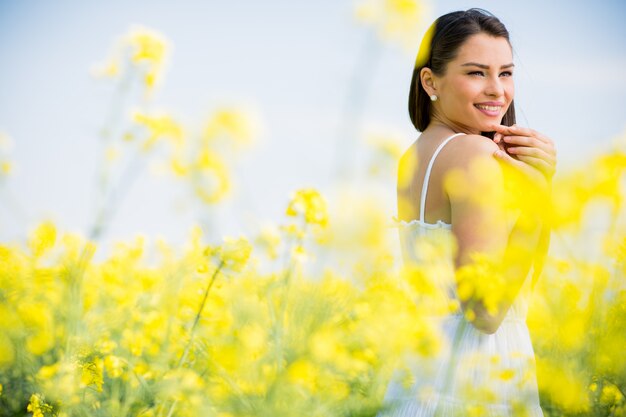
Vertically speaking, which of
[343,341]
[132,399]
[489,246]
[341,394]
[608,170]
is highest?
[608,170]

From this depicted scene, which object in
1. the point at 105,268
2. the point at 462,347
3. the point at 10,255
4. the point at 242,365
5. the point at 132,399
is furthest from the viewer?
the point at 105,268

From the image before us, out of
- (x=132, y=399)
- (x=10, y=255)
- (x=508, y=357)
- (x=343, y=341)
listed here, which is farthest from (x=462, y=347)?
(x=10, y=255)

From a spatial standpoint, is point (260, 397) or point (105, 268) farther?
point (105, 268)

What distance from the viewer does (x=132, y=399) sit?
7.15ft

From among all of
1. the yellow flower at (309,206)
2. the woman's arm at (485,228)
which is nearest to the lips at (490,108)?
the woman's arm at (485,228)

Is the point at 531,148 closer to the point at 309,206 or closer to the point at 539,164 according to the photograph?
the point at 539,164

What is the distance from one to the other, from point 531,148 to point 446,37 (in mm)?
405

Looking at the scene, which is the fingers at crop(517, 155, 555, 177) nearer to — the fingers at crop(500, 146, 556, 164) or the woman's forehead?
the fingers at crop(500, 146, 556, 164)

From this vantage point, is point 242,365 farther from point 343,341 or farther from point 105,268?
point 105,268

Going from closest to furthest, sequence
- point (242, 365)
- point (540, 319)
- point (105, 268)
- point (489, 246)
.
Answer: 1. point (489, 246)
2. point (242, 365)
3. point (540, 319)
4. point (105, 268)

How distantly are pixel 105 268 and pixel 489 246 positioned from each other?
302cm

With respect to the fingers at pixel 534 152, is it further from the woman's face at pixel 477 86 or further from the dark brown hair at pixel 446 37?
the dark brown hair at pixel 446 37

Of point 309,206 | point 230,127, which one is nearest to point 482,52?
point 309,206

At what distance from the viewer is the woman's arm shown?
132 cm
